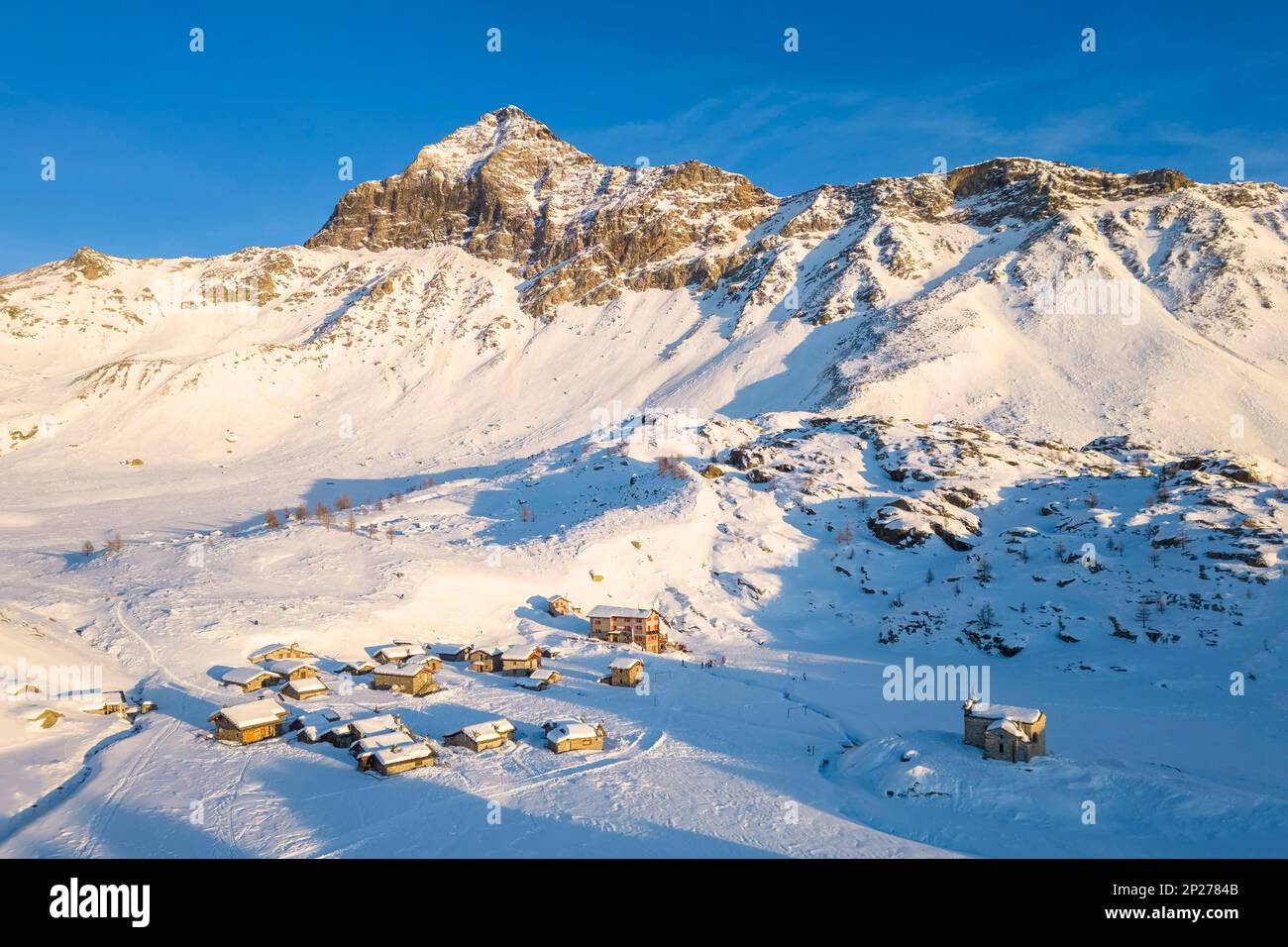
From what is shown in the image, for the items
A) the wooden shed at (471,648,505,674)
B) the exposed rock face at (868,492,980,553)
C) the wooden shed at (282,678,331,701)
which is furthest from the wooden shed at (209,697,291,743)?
the exposed rock face at (868,492,980,553)

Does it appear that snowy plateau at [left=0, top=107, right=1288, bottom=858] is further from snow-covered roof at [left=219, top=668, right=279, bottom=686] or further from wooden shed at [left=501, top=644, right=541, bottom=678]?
wooden shed at [left=501, top=644, right=541, bottom=678]

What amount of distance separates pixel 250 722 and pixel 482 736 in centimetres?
1070

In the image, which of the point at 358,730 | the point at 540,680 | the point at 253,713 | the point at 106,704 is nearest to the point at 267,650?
the point at 106,704

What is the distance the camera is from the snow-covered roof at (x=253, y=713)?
32.4 metres

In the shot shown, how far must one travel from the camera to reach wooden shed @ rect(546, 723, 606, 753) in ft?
104

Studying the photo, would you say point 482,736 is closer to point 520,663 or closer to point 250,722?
point 250,722

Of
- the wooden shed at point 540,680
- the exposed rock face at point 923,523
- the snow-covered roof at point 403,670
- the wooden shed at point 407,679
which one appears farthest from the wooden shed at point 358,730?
the exposed rock face at point 923,523

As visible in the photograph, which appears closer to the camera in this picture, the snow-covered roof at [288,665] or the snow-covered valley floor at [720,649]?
the snow-covered valley floor at [720,649]

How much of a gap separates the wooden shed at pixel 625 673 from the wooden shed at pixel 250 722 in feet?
60.4

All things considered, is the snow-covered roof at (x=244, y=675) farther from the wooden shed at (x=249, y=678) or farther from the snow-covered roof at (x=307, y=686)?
the snow-covered roof at (x=307, y=686)

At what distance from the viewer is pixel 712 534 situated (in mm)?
65562

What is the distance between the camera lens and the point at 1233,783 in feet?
88.9
